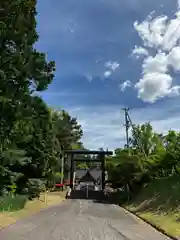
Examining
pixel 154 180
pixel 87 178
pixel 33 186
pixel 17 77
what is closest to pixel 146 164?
pixel 154 180

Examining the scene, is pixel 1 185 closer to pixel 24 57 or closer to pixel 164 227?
pixel 24 57

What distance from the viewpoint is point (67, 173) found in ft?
275

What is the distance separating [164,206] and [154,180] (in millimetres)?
10307

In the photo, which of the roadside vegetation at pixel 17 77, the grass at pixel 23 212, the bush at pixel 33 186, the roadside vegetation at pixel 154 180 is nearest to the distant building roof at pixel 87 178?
the grass at pixel 23 212

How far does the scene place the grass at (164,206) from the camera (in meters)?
17.7

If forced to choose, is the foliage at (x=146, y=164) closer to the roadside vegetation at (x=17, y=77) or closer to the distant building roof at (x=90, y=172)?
the roadside vegetation at (x=17, y=77)

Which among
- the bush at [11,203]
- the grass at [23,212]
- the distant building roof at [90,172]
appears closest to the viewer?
the grass at [23,212]

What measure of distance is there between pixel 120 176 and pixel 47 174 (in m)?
9.22

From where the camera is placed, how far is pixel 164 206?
966 inches

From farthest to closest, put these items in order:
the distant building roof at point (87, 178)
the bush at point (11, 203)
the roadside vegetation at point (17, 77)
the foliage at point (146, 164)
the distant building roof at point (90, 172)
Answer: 1. the distant building roof at point (90, 172)
2. the distant building roof at point (87, 178)
3. the foliage at point (146, 164)
4. the bush at point (11, 203)
5. the roadside vegetation at point (17, 77)

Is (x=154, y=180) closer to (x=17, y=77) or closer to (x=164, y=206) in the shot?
(x=164, y=206)

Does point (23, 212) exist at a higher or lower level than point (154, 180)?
lower

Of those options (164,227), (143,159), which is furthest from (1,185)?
(143,159)

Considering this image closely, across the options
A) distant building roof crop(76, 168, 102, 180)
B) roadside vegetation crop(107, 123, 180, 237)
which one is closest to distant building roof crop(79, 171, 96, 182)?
distant building roof crop(76, 168, 102, 180)
